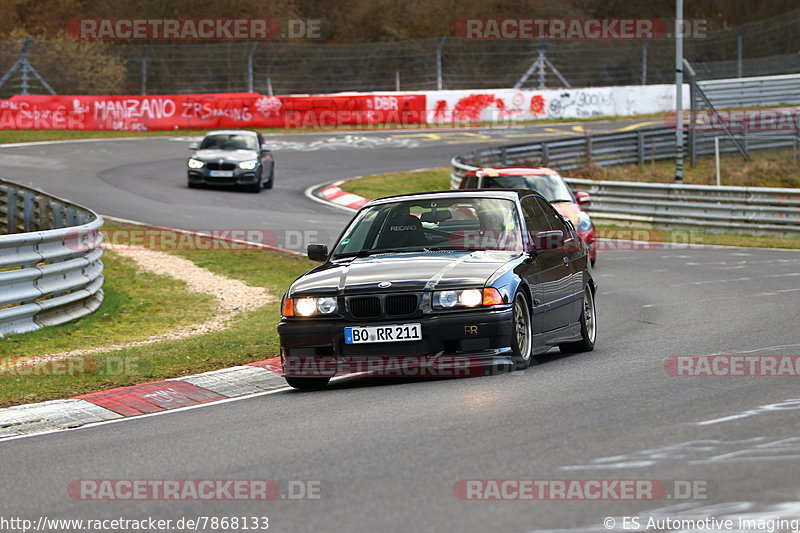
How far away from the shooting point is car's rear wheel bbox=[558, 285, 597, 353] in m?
11.1

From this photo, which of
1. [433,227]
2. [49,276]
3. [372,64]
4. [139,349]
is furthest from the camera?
[372,64]

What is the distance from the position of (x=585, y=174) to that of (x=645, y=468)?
28.3 meters

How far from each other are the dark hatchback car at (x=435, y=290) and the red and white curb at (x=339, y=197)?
18.4 metres

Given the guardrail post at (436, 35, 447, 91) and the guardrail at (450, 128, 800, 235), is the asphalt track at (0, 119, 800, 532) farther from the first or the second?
the guardrail post at (436, 35, 447, 91)

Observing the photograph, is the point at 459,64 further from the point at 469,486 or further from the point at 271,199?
the point at 469,486

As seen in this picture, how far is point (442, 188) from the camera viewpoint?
111ft

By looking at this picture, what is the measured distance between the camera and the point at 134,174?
32625 millimetres

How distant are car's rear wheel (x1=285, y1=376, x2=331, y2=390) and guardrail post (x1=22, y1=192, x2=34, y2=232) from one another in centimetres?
1083

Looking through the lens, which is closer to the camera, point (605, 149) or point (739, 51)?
point (605, 149)

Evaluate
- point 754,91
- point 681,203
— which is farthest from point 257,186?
point 754,91

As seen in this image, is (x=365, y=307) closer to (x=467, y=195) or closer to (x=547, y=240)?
(x=467, y=195)

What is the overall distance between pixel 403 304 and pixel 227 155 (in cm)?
2204

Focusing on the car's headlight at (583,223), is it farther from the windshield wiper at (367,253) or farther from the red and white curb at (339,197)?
the red and white curb at (339,197)

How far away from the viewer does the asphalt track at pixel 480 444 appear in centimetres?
546
